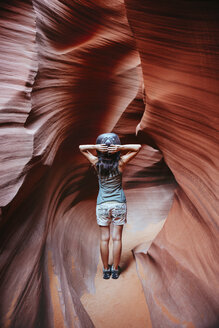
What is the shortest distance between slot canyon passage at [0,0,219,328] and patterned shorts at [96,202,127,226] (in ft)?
2.14

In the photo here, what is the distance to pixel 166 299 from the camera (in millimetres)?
2568

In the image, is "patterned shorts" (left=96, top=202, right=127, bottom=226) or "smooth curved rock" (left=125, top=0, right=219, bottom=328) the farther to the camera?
"patterned shorts" (left=96, top=202, right=127, bottom=226)

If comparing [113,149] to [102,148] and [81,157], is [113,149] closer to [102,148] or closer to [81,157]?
[102,148]

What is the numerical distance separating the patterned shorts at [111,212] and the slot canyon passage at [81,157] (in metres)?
0.65

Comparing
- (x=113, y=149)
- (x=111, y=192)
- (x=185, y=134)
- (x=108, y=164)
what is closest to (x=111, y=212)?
(x=111, y=192)

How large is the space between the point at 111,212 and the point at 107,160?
705mm

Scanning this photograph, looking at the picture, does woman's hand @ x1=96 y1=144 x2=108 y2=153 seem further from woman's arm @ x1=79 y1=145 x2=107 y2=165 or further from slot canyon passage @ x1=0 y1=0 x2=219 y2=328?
slot canyon passage @ x1=0 y1=0 x2=219 y2=328

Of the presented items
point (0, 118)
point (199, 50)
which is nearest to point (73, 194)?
point (0, 118)

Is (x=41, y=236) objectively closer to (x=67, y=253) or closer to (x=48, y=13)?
(x=67, y=253)

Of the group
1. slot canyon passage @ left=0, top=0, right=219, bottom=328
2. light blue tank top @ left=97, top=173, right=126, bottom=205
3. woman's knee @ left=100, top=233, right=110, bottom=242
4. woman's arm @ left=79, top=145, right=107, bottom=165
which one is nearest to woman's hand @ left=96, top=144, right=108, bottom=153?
Answer: woman's arm @ left=79, top=145, right=107, bottom=165

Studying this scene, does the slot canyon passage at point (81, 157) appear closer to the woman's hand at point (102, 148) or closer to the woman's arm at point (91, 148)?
the woman's arm at point (91, 148)

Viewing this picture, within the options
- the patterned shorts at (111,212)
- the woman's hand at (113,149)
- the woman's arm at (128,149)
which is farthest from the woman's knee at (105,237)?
the woman's hand at (113,149)

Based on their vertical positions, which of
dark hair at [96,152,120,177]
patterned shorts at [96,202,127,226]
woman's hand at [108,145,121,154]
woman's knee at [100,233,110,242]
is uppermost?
woman's hand at [108,145,121,154]

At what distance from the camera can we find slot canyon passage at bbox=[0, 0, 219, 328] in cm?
206
